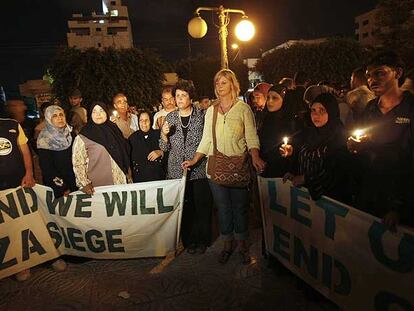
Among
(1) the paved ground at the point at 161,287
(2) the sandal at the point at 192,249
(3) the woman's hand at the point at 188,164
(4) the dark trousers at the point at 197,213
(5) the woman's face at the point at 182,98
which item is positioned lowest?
(1) the paved ground at the point at 161,287

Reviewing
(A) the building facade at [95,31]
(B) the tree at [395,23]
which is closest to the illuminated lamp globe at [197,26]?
(B) the tree at [395,23]

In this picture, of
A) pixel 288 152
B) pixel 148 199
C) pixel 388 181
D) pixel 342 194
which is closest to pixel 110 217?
pixel 148 199

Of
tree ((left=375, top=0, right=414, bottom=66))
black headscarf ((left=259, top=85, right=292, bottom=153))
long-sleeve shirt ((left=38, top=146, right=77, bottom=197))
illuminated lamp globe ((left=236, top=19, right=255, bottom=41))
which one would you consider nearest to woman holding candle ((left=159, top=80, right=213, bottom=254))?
black headscarf ((left=259, top=85, right=292, bottom=153))

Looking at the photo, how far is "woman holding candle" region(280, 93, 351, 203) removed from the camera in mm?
2855

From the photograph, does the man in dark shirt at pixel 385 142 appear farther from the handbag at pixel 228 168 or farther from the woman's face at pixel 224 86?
the woman's face at pixel 224 86

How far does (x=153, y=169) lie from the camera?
4508 mm

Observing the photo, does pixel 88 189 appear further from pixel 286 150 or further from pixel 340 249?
pixel 340 249

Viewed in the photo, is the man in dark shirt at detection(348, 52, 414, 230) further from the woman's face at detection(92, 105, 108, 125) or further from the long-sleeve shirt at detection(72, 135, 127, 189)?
the woman's face at detection(92, 105, 108, 125)

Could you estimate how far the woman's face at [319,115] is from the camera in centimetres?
300

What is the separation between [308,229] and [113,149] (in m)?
2.43

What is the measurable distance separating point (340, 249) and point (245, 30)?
292 inches

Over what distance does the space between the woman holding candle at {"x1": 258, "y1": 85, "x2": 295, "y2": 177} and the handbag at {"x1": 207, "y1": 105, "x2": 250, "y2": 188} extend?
8.7 inches

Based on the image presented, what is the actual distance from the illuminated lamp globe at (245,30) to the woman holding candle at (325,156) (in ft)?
21.2

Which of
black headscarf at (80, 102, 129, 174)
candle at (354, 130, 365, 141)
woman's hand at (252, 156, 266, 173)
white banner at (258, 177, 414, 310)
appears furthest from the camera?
black headscarf at (80, 102, 129, 174)
